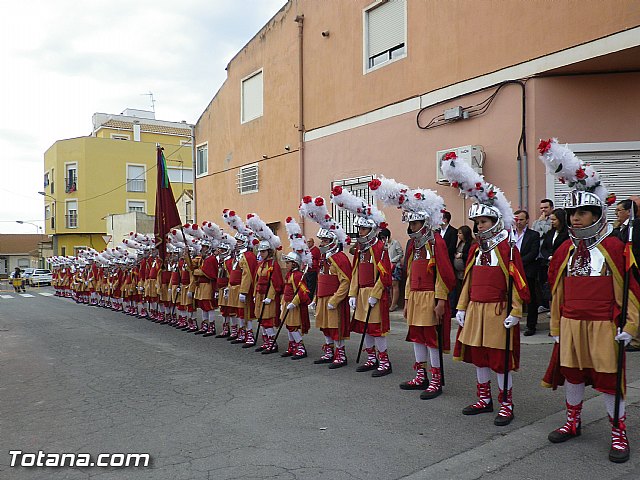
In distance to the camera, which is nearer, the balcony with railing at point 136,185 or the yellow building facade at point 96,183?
the yellow building facade at point 96,183

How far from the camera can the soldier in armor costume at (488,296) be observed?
5.81 metres

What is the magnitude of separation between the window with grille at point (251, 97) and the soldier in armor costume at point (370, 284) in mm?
13652

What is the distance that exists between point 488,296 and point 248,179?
16629 mm

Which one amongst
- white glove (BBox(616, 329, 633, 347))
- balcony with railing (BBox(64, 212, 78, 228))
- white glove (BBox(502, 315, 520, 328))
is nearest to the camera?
white glove (BBox(616, 329, 633, 347))

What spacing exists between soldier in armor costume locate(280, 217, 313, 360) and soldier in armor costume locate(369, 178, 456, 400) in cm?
265

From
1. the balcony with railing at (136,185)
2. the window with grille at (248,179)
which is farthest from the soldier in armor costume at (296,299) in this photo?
the balcony with railing at (136,185)

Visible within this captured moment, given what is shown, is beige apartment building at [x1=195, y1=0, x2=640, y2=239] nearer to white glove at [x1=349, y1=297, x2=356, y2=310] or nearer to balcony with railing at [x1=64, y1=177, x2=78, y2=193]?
white glove at [x1=349, y1=297, x2=356, y2=310]

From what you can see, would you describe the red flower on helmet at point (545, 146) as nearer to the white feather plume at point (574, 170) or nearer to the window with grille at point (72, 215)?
the white feather plume at point (574, 170)

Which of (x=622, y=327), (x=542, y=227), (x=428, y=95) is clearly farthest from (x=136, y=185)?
(x=622, y=327)

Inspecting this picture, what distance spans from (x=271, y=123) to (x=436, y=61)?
7.88 meters

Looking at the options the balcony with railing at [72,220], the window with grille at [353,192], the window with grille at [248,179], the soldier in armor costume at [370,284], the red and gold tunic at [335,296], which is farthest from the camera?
the balcony with railing at [72,220]

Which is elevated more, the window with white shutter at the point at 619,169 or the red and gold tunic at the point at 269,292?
the window with white shutter at the point at 619,169

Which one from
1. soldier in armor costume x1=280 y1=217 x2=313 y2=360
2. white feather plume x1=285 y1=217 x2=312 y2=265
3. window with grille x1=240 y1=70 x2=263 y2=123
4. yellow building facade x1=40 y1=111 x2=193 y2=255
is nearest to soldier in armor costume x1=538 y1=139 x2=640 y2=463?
soldier in armor costume x1=280 y1=217 x2=313 y2=360

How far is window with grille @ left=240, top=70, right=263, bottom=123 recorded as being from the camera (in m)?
21.1
